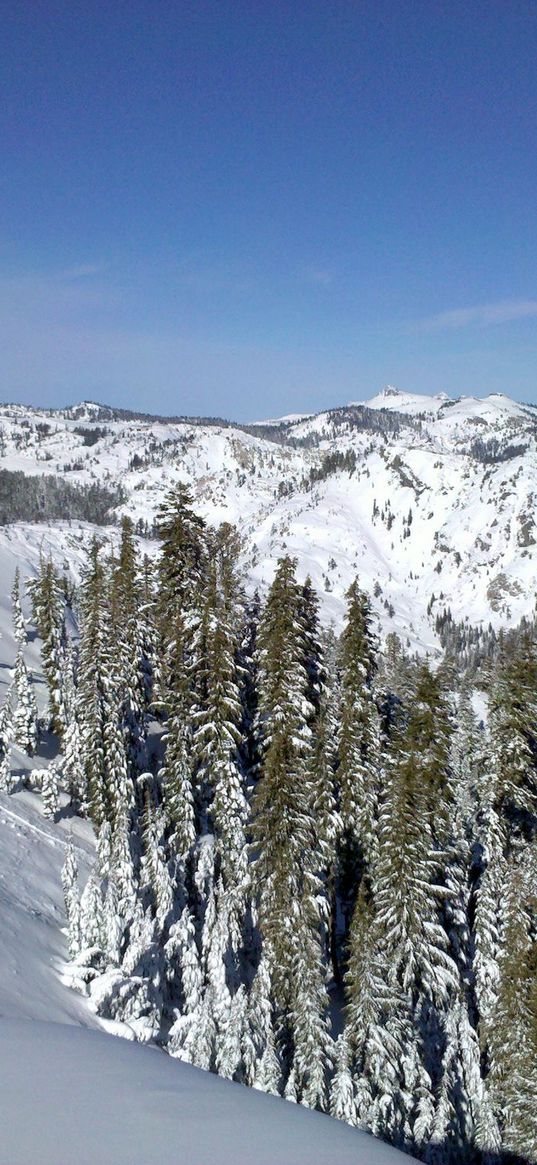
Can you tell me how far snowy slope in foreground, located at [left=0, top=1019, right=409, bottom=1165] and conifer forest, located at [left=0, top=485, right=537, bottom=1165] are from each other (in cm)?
1580

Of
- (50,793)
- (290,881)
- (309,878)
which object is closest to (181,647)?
(290,881)

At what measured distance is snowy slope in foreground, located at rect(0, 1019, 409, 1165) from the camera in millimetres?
4605

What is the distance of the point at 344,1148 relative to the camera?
5.16 meters

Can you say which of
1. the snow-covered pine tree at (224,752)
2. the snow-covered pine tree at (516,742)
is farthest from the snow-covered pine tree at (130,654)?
the snow-covered pine tree at (516,742)

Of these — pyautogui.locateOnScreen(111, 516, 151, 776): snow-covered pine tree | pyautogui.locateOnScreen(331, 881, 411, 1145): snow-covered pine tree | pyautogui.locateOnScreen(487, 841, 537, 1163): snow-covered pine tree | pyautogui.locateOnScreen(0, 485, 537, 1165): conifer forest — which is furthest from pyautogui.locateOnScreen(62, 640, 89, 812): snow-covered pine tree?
pyautogui.locateOnScreen(487, 841, 537, 1163): snow-covered pine tree

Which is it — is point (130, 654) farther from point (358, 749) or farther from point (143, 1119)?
point (143, 1119)

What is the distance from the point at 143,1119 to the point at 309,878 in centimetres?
1808

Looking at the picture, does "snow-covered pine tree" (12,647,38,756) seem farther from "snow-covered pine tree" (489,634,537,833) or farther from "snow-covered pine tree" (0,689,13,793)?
"snow-covered pine tree" (489,634,537,833)

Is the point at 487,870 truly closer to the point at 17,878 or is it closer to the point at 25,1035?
the point at 17,878

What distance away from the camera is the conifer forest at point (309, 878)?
20188mm

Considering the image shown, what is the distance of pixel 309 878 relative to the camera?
868 inches

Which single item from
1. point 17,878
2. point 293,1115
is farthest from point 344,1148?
point 17,878

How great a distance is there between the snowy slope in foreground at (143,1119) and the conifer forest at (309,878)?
622 inches

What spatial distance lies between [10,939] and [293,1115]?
1720 cm
